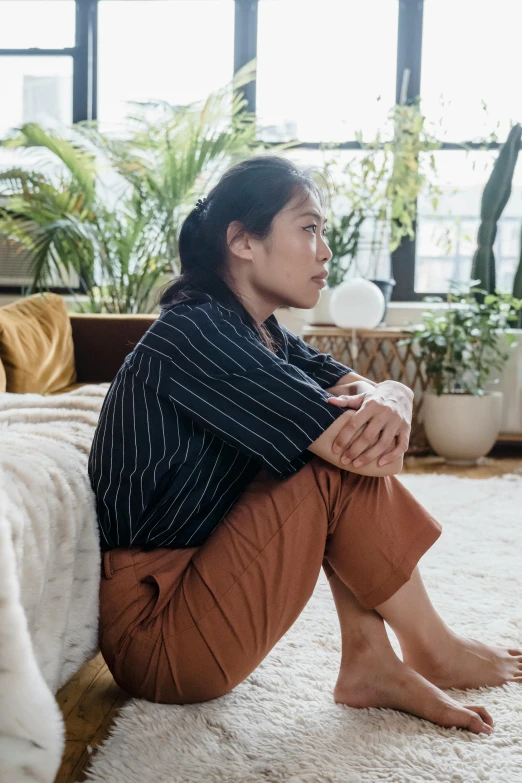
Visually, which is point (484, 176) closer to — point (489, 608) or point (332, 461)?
point (489, 608)

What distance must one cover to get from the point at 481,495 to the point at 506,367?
1196 millimetres

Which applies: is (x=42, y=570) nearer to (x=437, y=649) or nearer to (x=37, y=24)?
(x=437, y=649)

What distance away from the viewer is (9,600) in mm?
731

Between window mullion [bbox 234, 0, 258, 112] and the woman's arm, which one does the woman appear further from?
window mullion [bbox 234, 0, 258, 112]

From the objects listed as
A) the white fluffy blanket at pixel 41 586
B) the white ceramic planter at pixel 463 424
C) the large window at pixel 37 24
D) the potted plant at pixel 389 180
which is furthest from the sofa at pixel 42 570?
the large window at pixel 37 24

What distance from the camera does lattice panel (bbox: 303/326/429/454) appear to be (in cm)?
378

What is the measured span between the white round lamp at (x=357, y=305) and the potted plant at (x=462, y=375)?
199 mm

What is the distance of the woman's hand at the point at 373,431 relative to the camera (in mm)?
1122

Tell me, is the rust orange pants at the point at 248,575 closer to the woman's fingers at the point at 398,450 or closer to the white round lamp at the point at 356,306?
the woman's fingers at the point at 398,450

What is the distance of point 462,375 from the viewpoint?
3.76 m

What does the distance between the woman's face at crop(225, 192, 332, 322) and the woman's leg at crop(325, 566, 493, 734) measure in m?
0.45

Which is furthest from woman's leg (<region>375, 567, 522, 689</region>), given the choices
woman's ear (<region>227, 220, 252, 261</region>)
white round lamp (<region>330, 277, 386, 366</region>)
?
white round lamp (<region>330, 277, 386, 366</region>)

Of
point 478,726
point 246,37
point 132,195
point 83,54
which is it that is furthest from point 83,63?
point 478,726

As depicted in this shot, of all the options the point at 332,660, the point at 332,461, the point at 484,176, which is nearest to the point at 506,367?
the point at 484,176
